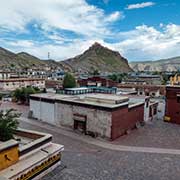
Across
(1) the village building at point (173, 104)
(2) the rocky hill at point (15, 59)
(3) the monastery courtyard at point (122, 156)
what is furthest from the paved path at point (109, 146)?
(2) the rocky hill at point (15, 59)

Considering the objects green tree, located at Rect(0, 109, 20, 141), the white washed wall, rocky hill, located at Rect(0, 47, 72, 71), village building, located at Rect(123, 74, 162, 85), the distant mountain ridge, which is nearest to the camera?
green tree, located at Rect(0, 109, 20, 141)

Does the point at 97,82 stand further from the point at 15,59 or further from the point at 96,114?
the point at 15,59

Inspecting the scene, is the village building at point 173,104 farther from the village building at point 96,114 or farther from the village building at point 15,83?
the village building at point 15,83

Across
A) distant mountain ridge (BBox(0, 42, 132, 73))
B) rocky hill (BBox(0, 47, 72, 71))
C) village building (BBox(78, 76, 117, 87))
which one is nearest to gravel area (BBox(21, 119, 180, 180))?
village building (BBox(78, 76, 117, 87))

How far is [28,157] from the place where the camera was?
39.0 feet

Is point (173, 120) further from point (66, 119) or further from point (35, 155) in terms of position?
point (35, 155)

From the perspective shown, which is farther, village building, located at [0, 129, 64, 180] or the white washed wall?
the white washed wall

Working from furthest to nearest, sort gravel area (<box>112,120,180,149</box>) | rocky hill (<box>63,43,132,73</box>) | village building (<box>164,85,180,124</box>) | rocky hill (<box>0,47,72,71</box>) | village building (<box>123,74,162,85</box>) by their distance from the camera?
rocky hill (<box>63,43,132,73</box>) < rocky hill (<box>0,47,72,71</box>) < village building (<box>123,74,162,85</box>) < village building (<box>164,85,180,124</box>) < gravel area (<box>112,120,180,149</box>)

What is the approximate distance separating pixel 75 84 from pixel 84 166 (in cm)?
4506

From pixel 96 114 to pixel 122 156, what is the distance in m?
6.04

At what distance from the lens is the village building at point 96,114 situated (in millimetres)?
22219

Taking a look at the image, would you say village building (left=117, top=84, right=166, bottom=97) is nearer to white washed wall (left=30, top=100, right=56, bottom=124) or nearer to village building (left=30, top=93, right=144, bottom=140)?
village building (left=30, top=93, right=144, bottom=140)

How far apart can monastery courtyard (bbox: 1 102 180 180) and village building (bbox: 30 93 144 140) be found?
946 mm

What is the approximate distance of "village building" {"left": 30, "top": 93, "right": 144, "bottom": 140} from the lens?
22.2 meters
